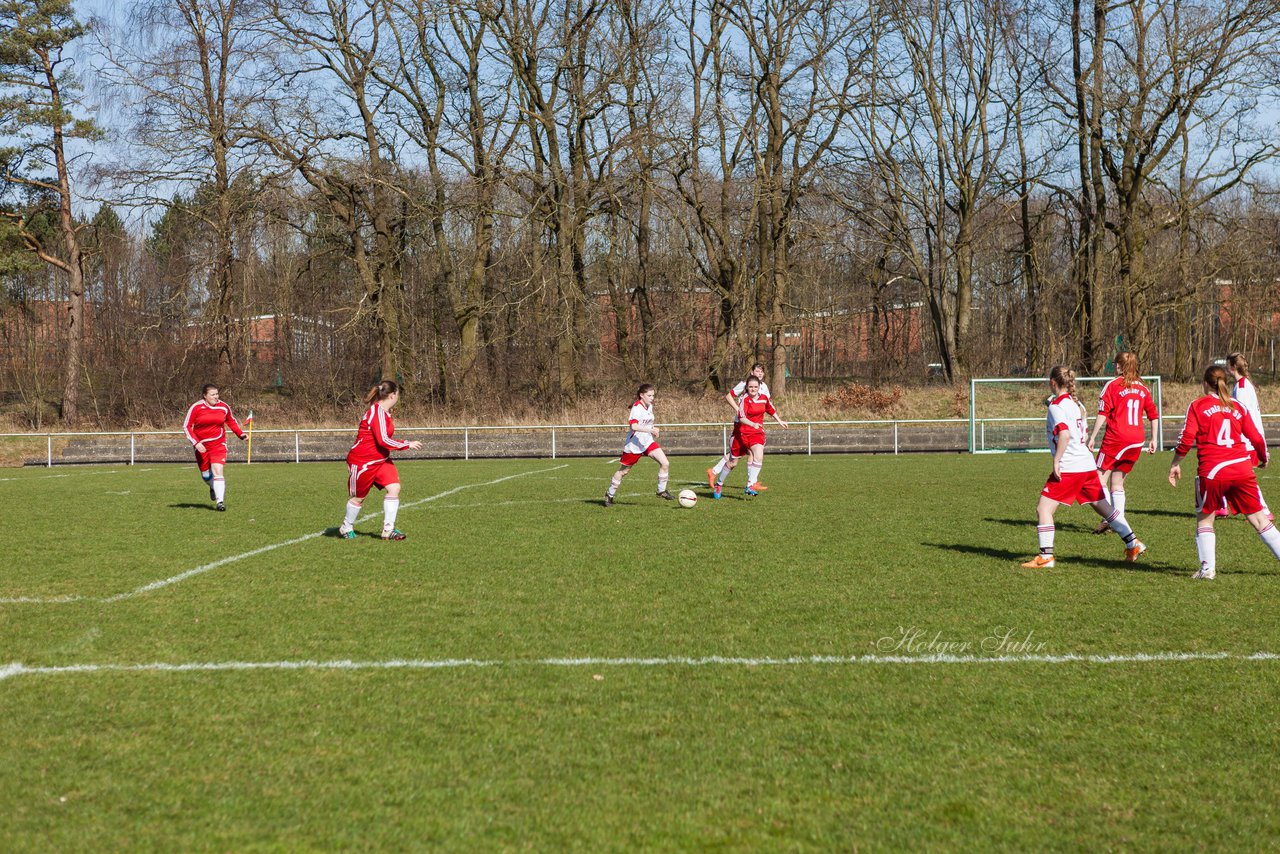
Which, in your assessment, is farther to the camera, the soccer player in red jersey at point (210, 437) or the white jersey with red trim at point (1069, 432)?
the soccer player in red jersey at point (210, 437)

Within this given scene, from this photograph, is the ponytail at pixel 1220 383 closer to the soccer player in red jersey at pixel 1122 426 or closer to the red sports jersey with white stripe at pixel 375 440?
the soccer player in red jersey at pixel 1122 426

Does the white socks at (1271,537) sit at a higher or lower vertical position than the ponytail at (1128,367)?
lower

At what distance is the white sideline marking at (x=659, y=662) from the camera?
6035 millimetres

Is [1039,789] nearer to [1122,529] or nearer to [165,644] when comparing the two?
[165,644]

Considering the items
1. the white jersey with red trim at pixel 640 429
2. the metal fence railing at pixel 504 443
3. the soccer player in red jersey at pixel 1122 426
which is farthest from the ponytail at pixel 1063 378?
the metal fence railing at pixel 504 443

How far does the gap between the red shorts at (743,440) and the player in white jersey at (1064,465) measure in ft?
23.6

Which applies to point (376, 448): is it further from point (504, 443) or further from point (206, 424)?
point (504, 443)

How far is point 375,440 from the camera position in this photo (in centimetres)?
1117

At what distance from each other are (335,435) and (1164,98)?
2630cm

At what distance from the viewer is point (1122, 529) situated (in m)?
9.77

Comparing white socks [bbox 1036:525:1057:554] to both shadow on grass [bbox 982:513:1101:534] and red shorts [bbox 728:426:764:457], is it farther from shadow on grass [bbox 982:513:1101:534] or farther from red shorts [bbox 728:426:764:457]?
red shorts [bbox 728:426:764:457]

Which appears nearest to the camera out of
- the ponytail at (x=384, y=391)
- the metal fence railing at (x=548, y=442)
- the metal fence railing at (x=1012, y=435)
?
the ponytail at (x=384, y=391)

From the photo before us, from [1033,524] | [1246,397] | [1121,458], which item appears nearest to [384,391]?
[1033,524]

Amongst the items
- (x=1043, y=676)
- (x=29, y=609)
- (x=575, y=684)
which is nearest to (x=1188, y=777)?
(x=1043, y=676)
